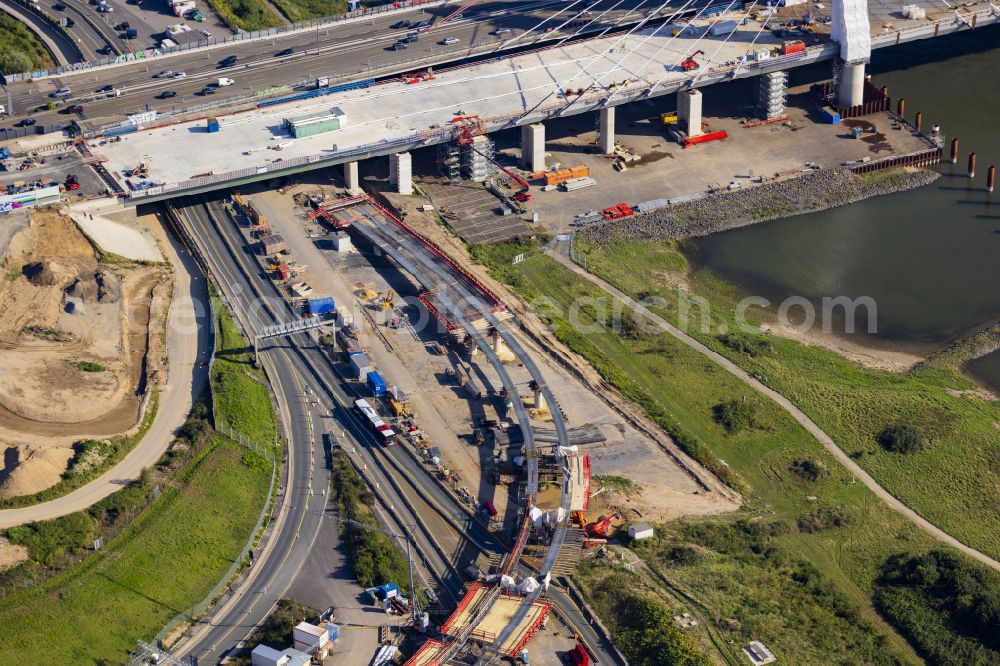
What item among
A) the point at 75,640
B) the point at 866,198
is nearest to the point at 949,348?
the point at 866,198

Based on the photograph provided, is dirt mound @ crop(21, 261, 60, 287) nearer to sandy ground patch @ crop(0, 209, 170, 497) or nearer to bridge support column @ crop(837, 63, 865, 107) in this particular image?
sandy ground patch @ crop(0, 209, 170, 497)

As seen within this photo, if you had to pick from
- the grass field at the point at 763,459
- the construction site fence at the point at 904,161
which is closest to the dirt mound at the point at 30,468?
the grass field at the point at 763,459

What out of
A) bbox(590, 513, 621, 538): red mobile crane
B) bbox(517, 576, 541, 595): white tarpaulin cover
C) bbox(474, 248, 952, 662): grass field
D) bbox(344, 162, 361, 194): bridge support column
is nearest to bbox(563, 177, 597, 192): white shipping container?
bbox(474, 248, 952, 662): grass field

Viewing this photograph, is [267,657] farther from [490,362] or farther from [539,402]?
[490,362]

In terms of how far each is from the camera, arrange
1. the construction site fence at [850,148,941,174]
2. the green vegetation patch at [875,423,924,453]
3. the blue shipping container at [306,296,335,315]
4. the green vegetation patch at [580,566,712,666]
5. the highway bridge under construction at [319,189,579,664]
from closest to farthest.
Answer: the green vegetation patch at [580,566,712,666] → the highway bridge under construction at [319,189,579,664] → the green vegetation patch at [875,423,924,453] → the blue shipping container at [306,296,335,315] → the construction site fence at [850,148,941,174]

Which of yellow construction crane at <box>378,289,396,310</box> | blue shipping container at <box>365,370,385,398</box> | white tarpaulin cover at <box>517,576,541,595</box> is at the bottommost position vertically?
white tarpaulin cover at <box>517,576,541,595</box>

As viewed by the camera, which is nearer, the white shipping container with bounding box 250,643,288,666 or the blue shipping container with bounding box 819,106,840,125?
the white shipping container with bounding box 250,643,288,666

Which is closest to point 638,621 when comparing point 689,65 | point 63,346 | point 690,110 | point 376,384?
point 376,384
